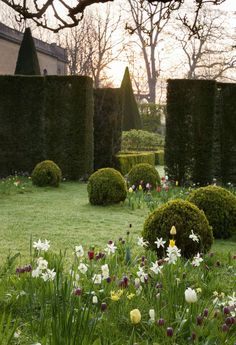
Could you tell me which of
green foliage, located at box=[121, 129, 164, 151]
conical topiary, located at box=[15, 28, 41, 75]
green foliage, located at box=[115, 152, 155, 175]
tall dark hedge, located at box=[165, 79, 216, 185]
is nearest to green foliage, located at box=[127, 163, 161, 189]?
tall dark hedge, located at box=[165, 79, 216, 185]

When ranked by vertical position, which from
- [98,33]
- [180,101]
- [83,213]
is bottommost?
[83,213]

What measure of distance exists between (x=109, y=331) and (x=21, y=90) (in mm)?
13082

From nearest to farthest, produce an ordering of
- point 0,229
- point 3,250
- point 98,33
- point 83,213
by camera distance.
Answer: point 3,250
point 0,229
point 83,213
point 98,33

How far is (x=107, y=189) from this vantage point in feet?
32.4

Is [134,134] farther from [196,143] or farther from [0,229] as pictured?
[0,229]

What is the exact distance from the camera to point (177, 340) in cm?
324

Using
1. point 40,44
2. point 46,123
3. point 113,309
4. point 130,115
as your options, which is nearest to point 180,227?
point 113,309

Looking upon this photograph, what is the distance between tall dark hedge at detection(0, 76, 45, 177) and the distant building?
67.8 feet

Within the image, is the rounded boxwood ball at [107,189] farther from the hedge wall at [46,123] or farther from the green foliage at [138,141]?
the green foliage at [138,141]

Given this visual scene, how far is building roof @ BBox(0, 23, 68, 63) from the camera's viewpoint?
117ft

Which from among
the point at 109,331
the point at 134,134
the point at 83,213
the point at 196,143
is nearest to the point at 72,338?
the point at 109,331

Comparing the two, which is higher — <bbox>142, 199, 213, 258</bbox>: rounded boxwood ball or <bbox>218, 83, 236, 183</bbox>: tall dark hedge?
<bbox>218, 83, 236, 183</bbox>: tall dark hedge

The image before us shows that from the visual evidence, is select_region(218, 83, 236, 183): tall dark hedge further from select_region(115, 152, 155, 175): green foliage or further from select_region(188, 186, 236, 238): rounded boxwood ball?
select_region(188, 186, 236, 238): rounded boxwood ball

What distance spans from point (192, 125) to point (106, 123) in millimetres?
3886
